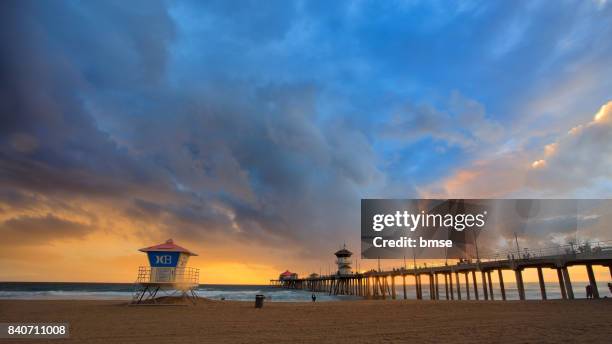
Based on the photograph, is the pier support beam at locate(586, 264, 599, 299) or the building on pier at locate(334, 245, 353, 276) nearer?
the pier support beam at locate(586, 264, 599, 299)

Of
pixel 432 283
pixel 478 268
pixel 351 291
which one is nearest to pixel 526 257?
pixel 478 268

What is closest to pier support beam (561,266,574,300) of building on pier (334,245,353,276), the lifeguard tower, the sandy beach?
the sandy beach

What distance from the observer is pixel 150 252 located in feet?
82.4

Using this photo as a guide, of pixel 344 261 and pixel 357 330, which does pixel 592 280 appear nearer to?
pixel 357 330

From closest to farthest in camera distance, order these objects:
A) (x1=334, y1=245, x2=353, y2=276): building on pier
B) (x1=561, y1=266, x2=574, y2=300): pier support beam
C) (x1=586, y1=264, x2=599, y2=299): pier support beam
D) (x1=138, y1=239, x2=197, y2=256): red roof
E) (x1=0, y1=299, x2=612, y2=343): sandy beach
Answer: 1. (x1=0, y1=299, x2=612, y2=343): sandy beach
2. (x1=586, y1=264, x2=599, y2=299): pier support beam
3. (x1=561, y1=266, x2=574, y2=300): pier support beam
4. (x1=138, y1=239, x2=197, y2=256): red roof
5. (x1=334, y1=245, x2=353, y2=276): building on pier

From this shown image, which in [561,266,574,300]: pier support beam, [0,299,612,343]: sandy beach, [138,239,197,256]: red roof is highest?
[138,239,197,256]: red roof

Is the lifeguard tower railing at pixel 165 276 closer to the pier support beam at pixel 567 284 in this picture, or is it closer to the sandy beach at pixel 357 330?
the sandy beach at pixel 357 330

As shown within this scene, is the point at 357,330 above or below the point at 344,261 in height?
below

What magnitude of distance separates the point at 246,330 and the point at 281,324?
1855 millimetres

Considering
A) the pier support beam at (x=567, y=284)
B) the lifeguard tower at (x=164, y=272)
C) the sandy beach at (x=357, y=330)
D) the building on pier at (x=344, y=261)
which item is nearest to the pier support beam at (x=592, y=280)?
the pier support beam at (x=567, y=284)

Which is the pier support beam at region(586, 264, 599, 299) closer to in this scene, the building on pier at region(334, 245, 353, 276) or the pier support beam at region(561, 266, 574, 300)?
the pier support beam at region(561, 266, 574, 300)

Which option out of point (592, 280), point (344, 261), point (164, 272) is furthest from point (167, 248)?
point (344, 261)

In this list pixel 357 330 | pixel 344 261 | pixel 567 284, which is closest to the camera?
pixel 357 330

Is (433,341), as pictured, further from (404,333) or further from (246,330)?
(246,330)
